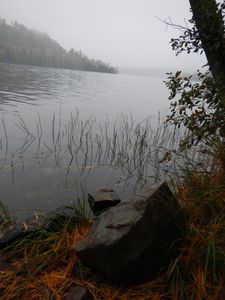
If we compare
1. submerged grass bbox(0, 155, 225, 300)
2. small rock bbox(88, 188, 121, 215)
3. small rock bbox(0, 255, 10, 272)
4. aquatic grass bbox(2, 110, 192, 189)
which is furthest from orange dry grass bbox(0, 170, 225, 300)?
aquatic grass bbox(2, 110, 192, 189)

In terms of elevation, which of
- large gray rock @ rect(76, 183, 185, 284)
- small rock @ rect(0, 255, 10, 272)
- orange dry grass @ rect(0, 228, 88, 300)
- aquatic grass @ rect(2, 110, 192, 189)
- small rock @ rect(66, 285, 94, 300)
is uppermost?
large gray rock @ rect(76, 183, 185, 284)

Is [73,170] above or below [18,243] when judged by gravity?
below

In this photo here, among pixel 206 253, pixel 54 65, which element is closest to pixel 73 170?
pixel 206 253

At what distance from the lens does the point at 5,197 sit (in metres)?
6.88

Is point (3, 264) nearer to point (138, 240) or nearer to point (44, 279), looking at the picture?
point (44, 279)

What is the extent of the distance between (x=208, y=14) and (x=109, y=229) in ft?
13.7

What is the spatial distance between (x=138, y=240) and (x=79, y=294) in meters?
0.75

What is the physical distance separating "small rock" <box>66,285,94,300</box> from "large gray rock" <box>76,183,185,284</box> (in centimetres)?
27

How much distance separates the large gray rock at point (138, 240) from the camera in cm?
297

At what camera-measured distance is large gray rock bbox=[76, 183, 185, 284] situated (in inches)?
117

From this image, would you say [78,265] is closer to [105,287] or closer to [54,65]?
[105,287]

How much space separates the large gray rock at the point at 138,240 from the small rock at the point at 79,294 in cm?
27

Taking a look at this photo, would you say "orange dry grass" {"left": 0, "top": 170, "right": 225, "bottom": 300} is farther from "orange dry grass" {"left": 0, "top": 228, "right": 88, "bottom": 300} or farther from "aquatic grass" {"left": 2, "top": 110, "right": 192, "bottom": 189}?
"aquatic grass" {"left": 2, "top": 110, "right": 192, "bottom": 189}

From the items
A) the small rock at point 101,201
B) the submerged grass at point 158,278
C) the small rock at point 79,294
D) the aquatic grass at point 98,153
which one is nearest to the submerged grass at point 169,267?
the submerged grass at point 158,278
